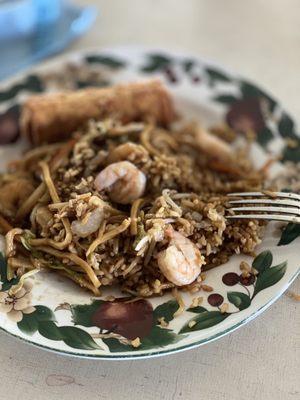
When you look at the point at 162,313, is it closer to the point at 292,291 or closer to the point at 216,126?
the point at 292,291

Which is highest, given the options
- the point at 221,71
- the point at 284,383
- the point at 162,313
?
the point at 221,71

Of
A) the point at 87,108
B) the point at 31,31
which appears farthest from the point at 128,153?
the point at 31,31

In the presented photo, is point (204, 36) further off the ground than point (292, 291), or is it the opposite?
point (204, 36)

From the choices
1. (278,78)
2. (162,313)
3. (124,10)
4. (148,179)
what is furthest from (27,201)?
(124,10)

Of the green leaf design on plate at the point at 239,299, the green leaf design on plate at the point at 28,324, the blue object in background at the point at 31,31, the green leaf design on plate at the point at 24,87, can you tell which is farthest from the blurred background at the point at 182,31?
the green leaf design on plate at the point at 28,324

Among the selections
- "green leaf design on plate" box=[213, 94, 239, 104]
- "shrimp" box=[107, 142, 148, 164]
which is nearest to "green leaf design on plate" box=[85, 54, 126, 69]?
"green leaf design on plate" box=[213, 94, 239, 104]

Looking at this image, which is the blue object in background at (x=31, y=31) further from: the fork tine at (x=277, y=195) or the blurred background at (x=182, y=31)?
the fork tine at (x=277, y=195)

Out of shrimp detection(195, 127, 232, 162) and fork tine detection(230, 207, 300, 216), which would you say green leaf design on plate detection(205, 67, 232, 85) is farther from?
fork tine detection(230, 207, 300, 216)
